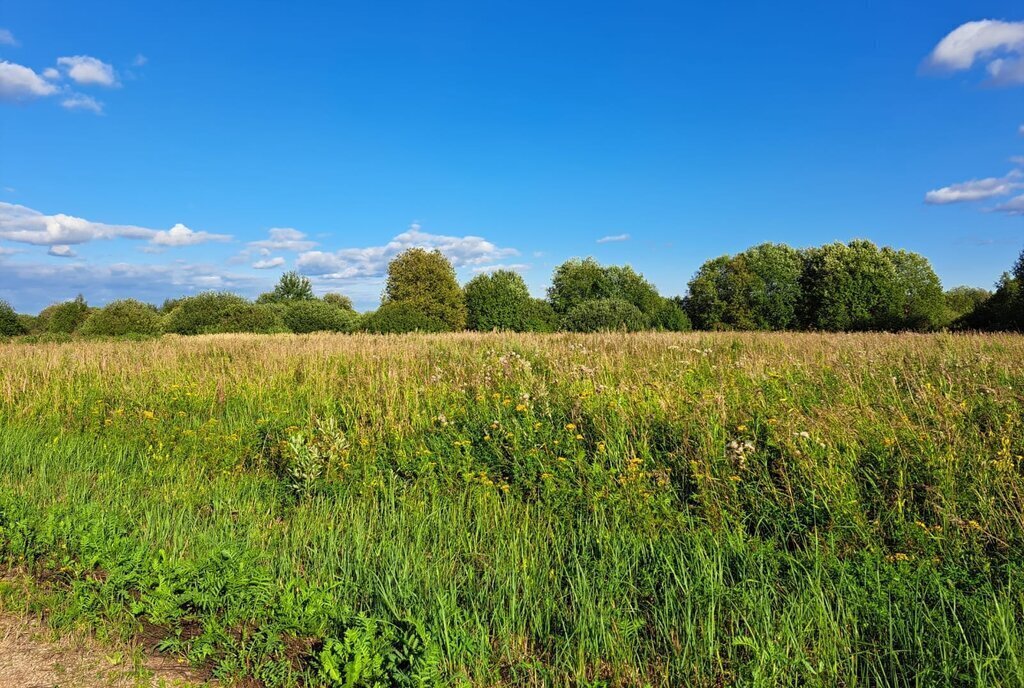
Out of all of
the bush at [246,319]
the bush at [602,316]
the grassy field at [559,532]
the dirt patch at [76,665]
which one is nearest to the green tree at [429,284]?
the bush at [246,319]

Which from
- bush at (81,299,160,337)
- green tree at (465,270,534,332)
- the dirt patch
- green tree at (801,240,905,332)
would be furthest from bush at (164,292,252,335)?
green tree at (801,240,905,332)

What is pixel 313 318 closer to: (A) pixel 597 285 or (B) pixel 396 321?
(B) pixel 396 321

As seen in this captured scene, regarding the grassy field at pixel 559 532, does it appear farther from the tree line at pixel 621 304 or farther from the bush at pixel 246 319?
the bush at pixel 246 319

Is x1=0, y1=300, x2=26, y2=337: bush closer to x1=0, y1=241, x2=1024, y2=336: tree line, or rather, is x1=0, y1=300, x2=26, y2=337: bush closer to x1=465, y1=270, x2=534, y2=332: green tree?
x1=0, y1=241, x2=1024, y2=336: tree line

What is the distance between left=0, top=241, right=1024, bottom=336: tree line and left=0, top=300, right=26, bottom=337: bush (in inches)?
2.3

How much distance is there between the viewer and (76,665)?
3.17 metres

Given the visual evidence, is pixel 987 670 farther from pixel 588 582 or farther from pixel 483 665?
pixel 483 665

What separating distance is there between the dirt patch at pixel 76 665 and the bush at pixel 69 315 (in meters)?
45.5

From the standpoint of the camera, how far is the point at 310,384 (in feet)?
33.7

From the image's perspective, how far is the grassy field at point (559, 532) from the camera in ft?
9.86

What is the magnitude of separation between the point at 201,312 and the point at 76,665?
44635 millimetres

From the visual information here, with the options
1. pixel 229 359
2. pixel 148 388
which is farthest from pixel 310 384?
pixel 229 359

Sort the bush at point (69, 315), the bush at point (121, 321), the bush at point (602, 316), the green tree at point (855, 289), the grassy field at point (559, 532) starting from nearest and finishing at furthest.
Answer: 1. the grassy field at point (559, 532)
2. the bush at point (121, 321)
3. the bush at point (602, 316)
4. the bush at point (69, 315)
5. the green tree at point (855, 289)

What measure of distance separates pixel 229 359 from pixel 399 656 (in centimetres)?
1217
